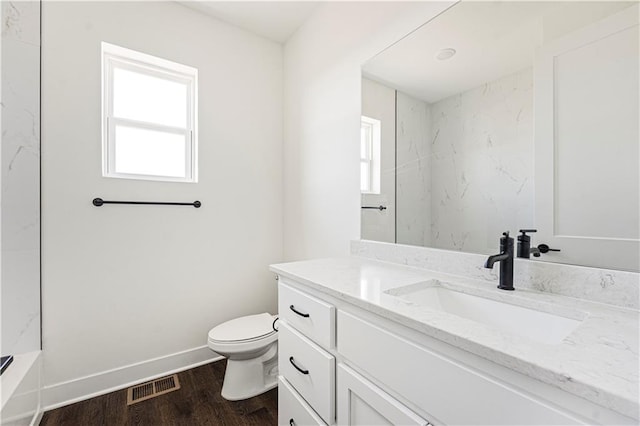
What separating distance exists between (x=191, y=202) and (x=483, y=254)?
1.87m

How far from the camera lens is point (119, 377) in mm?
1790

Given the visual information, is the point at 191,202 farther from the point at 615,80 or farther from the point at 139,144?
the point at 615,80

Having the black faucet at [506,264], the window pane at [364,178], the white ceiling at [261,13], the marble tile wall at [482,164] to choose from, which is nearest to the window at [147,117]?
the white ceiling at [261,13]

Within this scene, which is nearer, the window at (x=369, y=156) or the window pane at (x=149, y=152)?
the window at (x=369, y=156)

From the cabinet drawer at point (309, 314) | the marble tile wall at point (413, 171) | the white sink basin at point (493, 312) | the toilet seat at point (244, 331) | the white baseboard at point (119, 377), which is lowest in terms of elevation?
the white baseboard at point (119, 377)

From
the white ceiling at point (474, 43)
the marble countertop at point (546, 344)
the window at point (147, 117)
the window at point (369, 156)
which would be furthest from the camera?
the window at point (147, 117)

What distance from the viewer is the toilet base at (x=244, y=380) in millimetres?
1691

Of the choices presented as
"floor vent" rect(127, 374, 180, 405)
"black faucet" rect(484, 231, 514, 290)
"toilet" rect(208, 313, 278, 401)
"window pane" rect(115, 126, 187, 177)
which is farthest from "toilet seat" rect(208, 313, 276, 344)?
"black faucet" rect(484, 231, 514, 290)

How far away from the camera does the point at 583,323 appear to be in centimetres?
67

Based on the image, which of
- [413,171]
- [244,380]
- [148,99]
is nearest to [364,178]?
[413,171]

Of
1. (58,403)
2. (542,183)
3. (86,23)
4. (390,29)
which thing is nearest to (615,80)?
(542,183)

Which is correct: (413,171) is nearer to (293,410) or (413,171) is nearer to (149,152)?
(293,410)

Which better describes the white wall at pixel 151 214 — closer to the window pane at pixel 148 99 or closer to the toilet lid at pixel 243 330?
the window pane at pixel 148 99

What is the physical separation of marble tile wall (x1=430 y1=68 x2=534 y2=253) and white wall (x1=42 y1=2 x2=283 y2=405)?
60.0 inches
